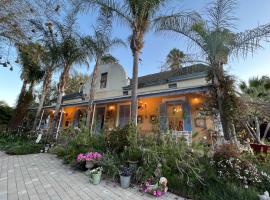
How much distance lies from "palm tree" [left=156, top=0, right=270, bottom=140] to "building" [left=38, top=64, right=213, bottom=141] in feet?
2.71

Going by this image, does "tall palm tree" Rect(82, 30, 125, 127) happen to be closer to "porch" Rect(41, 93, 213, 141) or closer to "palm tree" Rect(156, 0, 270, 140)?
"porch" Rect(41, 93, 213, 141)

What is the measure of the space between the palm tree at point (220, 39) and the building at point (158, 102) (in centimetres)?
83

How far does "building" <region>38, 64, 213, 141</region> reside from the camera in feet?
25.5

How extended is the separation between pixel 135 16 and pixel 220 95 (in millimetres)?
4657

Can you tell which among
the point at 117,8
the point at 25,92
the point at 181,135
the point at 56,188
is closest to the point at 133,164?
the point at 56,188

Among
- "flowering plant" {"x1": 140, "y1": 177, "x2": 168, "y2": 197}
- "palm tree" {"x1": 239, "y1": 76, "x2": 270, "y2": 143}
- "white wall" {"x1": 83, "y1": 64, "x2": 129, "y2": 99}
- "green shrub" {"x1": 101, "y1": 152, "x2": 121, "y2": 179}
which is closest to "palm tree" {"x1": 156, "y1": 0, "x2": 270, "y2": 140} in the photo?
"palm tree" {"x1": 239, "y1": 76, "x2": 270, "y2": 143}

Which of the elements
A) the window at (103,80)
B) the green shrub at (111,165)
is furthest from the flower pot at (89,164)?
the window at (103,80)

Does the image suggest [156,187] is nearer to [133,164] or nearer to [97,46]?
[133,164]

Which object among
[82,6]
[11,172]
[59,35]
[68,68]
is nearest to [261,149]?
[11,172]

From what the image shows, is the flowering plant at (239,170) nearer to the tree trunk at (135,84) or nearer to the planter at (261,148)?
the planter at (261,148)

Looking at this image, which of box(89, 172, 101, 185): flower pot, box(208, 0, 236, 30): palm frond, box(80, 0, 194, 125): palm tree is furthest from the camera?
box(80, 0, 194, 125): palm tree

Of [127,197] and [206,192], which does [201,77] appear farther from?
[127,197]

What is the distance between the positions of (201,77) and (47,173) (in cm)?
907

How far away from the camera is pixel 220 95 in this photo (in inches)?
219
